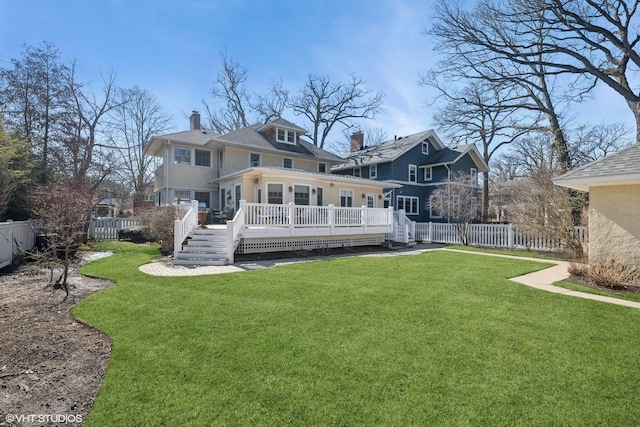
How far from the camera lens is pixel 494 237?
48.9ft

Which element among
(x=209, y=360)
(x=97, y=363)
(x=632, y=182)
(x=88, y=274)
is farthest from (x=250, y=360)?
(x=632, y=182)

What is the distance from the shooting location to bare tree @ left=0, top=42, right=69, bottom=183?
1538 centimetres

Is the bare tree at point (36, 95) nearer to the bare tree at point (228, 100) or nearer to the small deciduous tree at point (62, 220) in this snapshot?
the small deciduous tree at point (62, 220)

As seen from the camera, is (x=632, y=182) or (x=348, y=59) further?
(x=348, y=59)

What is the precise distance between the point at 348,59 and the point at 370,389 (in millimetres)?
17424

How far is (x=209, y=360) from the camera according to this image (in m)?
3.38

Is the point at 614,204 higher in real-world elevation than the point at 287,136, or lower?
lower

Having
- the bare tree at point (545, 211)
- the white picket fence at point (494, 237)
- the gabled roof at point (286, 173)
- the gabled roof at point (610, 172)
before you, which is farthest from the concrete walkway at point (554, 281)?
the gabled roof at point (286, 173)

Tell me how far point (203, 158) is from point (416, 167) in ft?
56.4

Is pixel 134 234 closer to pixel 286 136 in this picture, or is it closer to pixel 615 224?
pixel 286 136

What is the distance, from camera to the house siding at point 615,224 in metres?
6.89

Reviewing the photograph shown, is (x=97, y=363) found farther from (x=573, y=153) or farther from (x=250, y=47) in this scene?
(x=573, y=153)

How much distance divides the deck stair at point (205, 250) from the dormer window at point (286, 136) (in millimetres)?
10614

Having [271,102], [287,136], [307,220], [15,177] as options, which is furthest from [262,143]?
[271,102]
